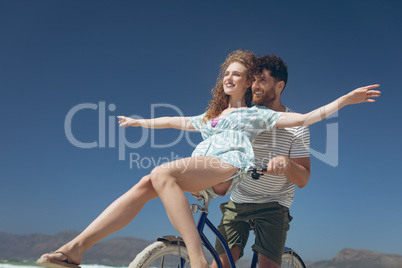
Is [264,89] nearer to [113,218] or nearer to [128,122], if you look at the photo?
[128,122]

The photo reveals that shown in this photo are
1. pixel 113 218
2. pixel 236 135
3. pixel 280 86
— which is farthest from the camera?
pixel 280 86

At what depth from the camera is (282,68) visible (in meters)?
3.66

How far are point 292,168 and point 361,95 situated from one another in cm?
76

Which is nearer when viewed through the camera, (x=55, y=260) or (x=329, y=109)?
(x=55, y=260)

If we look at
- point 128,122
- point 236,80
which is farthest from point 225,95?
point 128,122

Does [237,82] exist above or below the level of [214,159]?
above

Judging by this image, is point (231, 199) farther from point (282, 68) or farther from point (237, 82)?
point (282, 68)

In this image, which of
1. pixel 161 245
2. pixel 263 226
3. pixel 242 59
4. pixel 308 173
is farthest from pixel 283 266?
pixel 242 59

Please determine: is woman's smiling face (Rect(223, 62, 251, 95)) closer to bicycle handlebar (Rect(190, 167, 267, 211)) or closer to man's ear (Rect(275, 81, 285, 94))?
man's ear (Rect(275, 81, 285, 94))

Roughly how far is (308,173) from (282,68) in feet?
3.43

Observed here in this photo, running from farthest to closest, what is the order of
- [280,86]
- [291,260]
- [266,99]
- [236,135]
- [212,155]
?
[291,260]
[280,86]
[266,99]
[236,135]
[212,155]

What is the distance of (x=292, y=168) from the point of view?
3049mm

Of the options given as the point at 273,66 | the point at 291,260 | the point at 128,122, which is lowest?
the point at 291,260

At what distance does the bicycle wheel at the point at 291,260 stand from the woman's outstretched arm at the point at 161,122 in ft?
5.43
